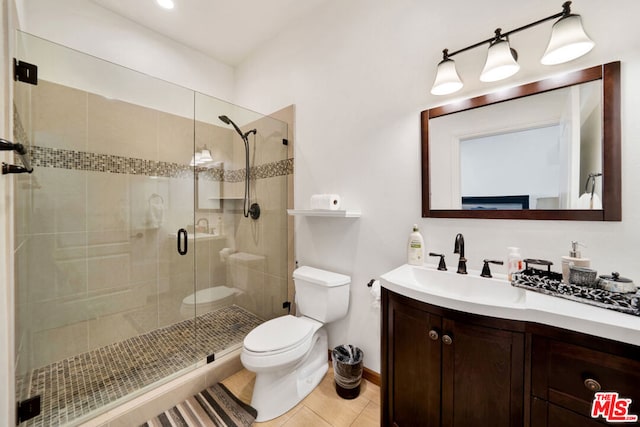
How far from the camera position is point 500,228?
1.25 m

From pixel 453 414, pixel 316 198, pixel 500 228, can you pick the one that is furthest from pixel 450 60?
pixel 453 414

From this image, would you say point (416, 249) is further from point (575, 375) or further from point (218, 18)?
point (218, 18)

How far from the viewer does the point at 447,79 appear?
1.31m

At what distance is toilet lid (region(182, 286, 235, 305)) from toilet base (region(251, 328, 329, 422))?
1.00 meters

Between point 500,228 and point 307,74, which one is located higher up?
point 307,74

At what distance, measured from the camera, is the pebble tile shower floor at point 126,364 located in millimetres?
1366

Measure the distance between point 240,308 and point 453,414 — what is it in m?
1.92

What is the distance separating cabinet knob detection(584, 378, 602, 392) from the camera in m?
0.70

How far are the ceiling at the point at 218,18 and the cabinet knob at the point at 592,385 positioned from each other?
8.73 ft

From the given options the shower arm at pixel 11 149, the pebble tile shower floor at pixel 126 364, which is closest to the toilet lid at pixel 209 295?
the pebble tile shower floor at pixel 126 364

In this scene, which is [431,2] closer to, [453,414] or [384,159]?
[384,159]

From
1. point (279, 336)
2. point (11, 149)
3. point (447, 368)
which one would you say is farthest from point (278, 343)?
point (11, 149)

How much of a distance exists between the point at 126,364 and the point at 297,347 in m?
1.30

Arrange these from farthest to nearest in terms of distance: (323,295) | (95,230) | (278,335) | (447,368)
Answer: (95,230) → (323,295) → (278,335) → (447,368)
